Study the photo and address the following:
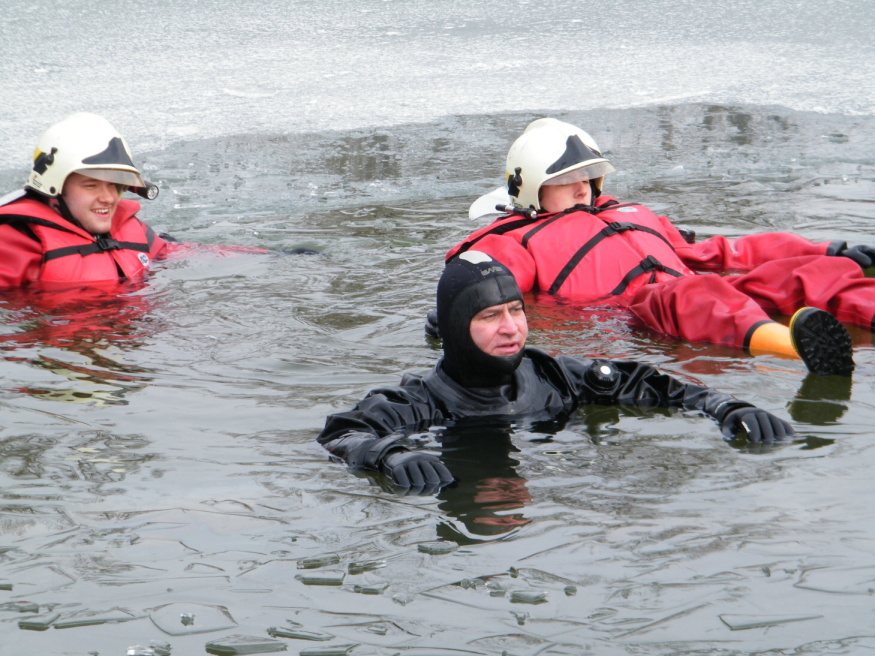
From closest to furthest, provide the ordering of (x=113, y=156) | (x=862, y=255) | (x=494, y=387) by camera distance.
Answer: (x=494, y=387)
(x=862, y=255)
(x=113, y=156)

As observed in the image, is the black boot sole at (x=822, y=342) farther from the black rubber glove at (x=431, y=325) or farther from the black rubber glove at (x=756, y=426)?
the black rubber glove at (x=431, y=325)

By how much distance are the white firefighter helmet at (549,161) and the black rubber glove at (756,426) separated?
9.47 ft

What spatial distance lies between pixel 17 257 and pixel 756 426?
16.7 ft

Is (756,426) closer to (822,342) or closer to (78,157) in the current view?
(822,342)

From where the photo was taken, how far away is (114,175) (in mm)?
7664

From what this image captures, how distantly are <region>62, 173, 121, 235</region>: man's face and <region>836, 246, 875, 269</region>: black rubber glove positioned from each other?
4.89 meters

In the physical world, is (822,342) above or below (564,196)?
below

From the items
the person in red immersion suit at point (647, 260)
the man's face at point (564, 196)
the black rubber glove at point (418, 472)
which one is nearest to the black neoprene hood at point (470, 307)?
the black rubber glove at point (418, 472)

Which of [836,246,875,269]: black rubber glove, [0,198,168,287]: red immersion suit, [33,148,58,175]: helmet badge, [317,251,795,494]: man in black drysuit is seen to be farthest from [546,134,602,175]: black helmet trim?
[33,148,58,175]: helmet badge

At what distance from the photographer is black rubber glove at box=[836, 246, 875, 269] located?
6766 mm

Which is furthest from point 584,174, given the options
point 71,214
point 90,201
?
point 71,214

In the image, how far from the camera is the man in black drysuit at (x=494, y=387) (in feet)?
15.1

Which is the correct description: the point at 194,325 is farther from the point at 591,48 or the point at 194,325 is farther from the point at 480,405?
the point at 591,48

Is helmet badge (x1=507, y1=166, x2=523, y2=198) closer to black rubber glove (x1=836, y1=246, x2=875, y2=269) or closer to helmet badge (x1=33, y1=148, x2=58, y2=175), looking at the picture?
black rubber glove (x1=836, y1=246, x2=875, y2=269)
